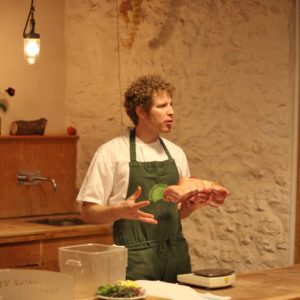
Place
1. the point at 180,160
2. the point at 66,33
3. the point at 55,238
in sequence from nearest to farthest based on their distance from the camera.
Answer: the point at 180,160 → the point at 55,238 → the point at 66,33

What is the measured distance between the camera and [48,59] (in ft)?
19.4

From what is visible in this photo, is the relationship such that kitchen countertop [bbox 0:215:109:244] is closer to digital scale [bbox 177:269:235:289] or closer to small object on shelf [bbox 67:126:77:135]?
small object on shelf [bbox 67:126:77:135]

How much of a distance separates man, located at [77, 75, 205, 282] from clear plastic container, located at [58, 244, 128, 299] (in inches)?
26.1

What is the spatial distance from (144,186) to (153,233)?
233mm

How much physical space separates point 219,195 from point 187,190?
6.9 inches

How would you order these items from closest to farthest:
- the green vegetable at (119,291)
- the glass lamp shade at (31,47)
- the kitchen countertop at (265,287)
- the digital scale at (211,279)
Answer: the green vegetable at (119,291)
the kitchen countertop at (265,287)
the digital scale at (211,279)
the glass lamp shade at (31,47)

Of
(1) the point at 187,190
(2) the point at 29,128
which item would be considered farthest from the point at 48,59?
(1) the point at 187,190

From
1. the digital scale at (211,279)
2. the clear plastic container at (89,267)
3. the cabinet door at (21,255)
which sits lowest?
the cabinet door at (21,255)

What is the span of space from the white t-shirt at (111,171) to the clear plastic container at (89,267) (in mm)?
766

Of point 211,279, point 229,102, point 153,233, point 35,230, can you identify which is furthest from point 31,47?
point 211,279

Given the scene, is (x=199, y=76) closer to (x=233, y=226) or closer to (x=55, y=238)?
(x=233, y=226)

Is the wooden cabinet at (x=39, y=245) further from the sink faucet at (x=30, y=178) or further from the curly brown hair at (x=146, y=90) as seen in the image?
the curly brown hair at (x=146, y=90)

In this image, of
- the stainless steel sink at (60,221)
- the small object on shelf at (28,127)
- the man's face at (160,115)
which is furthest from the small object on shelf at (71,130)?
the man's face at (160,115)

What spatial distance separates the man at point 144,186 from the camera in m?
3.47
